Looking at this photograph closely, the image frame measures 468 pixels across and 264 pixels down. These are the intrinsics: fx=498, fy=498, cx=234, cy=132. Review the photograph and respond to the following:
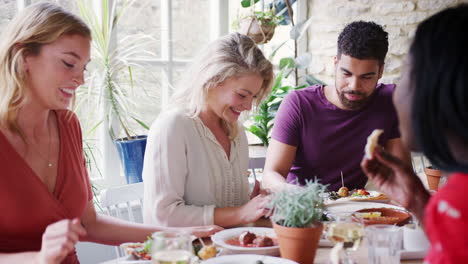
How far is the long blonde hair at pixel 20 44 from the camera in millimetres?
1516

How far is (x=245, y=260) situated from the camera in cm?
135

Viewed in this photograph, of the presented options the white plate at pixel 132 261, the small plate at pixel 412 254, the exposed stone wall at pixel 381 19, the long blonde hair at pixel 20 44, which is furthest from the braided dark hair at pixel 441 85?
the exposed stone wall at pixel 381 19

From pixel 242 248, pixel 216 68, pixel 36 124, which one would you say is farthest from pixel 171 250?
pixel 216 68

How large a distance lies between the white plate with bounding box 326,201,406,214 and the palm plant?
154cm

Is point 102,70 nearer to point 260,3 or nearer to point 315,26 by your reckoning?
point 260,3

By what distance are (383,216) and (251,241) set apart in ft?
1.79

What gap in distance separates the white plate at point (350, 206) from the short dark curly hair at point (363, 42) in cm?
88

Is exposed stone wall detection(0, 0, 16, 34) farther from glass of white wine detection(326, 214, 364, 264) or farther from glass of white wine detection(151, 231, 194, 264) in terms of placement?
glass of white wine detection(326, 214, 364, 264)

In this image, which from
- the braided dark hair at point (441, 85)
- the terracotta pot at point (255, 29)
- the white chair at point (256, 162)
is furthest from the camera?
the terracotta pot at point (255, 29)

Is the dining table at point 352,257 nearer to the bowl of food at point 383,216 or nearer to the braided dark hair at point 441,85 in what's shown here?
the bowl of food at point 383,216

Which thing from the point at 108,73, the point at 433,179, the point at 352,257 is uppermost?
the point at 108,73

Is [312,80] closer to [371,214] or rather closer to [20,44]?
[371,214]

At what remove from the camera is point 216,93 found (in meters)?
2.07

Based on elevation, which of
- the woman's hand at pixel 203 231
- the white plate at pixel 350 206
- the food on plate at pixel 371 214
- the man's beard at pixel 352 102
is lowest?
the white plate at pixel 350 206
